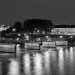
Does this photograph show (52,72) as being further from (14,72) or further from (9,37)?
(9,37)

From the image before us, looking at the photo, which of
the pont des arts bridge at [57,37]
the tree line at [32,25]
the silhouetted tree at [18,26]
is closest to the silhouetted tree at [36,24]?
the tree line at [32,25]

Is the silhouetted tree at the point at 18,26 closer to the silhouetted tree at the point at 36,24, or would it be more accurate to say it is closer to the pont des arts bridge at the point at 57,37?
the silhouetted tree at the point at 36,24

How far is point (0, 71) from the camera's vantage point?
20.4 meters

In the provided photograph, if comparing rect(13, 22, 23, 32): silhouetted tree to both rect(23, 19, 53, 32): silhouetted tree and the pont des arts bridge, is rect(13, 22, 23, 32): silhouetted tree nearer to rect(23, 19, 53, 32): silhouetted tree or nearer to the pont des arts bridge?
rect(23, 19, 53, 32): silhouetted tree

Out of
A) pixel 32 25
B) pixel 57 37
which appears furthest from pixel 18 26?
pixel 57 37

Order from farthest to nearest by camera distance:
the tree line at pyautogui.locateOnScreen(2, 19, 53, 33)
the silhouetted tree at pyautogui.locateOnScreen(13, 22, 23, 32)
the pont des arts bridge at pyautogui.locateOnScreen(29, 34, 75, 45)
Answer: the silhouetted tree at pyautogui.locateOnScreen(13, 22, 23, 32) < the tree line at pyautogui.locateOnScreen(2, 19, 53, 33) < the pont des arts bridge at pyautogui.locateOnScreen(29, 34, 75, 45)

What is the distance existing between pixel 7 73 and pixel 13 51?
22282 mm

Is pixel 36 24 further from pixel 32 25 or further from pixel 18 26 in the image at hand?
pixel 18 26

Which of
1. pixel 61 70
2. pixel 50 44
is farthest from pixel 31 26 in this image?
pixel 61 70

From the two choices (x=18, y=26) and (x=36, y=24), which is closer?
(x=36, y=24)

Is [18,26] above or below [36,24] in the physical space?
below

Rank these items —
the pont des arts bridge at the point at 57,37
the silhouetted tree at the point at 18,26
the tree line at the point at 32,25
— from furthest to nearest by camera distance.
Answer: the silhouetted tree at the point at 18,26
the tree line at the point at 32,25
the pont des arts bridge at the point at 57,37

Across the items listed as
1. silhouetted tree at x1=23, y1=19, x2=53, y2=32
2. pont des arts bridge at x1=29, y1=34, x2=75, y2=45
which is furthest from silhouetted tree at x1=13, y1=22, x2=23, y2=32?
pont des arts bridge at x1=29, y1=34, x2=75, y2=45

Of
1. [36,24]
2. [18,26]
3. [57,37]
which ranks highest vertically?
[36,24]
